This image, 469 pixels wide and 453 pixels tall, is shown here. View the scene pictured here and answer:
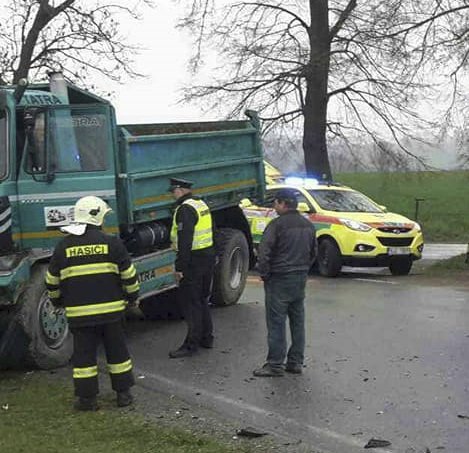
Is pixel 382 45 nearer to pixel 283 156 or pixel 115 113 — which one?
pixel 283 156

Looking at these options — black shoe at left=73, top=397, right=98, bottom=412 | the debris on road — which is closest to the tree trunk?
black shoe at left=73, top=397, right=98, bottom=412

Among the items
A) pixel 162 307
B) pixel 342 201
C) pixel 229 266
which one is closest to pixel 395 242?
pixel 342 201

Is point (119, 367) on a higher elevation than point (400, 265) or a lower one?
higher

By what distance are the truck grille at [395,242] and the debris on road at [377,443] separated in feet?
32.0

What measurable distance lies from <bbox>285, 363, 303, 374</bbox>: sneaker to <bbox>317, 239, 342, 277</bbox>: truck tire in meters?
7.90

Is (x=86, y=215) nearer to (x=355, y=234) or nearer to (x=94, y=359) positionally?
(x=94, y=359)

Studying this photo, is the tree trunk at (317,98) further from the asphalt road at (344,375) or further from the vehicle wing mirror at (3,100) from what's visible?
the vehicle wing mirror at (3,100)

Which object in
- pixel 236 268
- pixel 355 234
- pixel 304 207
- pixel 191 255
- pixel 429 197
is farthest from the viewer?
pixel 429 197

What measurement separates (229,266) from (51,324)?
149 inches

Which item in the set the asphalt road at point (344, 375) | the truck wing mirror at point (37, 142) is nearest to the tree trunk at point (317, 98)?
the asphalt road at point (344, 375)

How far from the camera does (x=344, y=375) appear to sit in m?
7.12

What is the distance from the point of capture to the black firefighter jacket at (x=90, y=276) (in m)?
6.02

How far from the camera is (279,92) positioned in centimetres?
2491

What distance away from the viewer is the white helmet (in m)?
6.09
